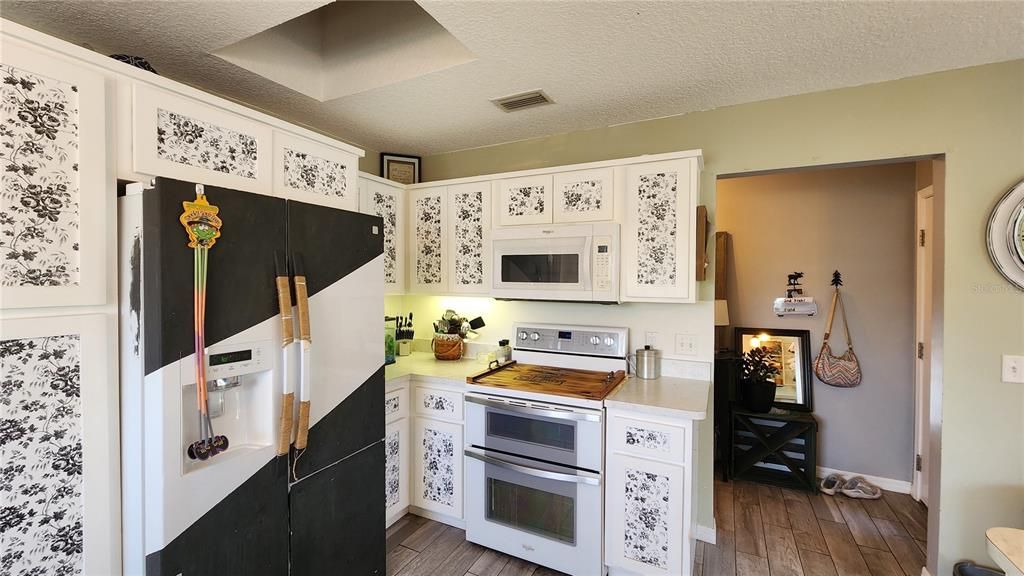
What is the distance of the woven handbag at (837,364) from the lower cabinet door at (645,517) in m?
2.01

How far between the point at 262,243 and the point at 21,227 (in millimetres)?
553

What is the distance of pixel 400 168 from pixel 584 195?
61.6 inches

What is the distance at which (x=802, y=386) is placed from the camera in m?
3.22

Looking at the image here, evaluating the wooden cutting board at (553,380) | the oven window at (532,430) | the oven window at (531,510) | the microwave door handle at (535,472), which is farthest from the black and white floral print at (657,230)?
the oven window at (531,510)

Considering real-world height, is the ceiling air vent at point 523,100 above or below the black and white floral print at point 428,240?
above

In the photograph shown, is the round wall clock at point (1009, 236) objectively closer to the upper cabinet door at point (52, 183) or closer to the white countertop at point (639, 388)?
the white countertop at point (639, 388)

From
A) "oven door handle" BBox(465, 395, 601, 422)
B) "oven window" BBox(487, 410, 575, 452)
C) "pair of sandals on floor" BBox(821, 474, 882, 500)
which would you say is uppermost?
"oven door handle" BBox(465, 395, 601, 422)

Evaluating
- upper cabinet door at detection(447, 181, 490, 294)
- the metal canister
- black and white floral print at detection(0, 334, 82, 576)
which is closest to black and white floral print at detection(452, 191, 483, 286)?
upper cabinet door at detection(447, 181, 490, 294)

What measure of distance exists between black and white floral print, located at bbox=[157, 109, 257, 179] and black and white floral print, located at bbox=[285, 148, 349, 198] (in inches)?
6.1

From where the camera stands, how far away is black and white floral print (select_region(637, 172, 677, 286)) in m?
2.24

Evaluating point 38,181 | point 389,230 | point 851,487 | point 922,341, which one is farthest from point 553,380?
point 922,341

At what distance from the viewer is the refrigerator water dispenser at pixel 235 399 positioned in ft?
4.27

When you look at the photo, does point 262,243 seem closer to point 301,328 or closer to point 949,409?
point 301,328

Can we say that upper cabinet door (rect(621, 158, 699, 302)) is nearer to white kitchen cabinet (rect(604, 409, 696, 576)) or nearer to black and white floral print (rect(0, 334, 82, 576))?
white kitchen cabinet (rect(604, 409, 696, 576))
